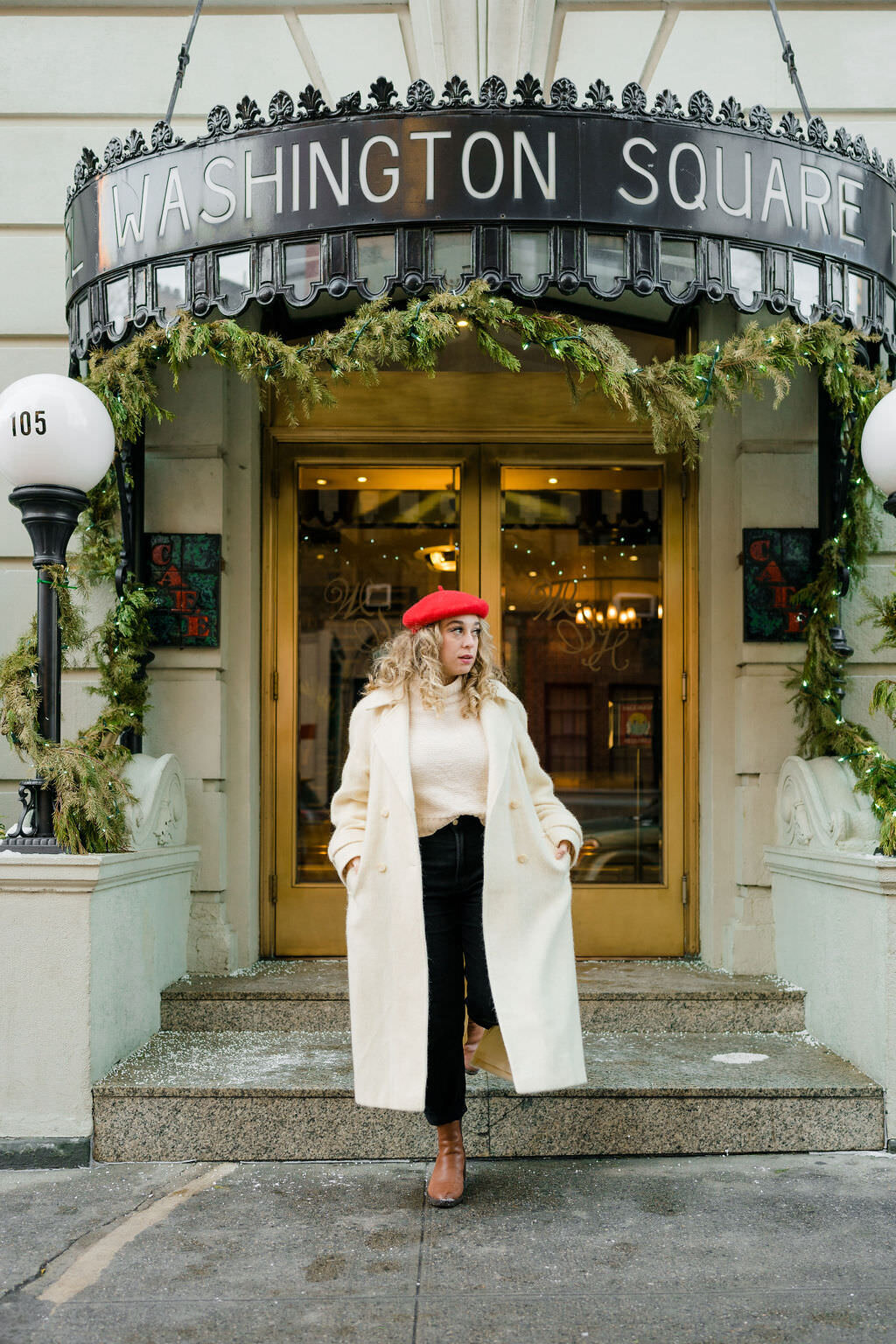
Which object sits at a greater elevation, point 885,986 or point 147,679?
A: point 147,679

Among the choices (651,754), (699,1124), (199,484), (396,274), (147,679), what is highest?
(396,274)

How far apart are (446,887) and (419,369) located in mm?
2465

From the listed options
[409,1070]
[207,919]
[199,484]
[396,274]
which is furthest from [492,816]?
[199,484]

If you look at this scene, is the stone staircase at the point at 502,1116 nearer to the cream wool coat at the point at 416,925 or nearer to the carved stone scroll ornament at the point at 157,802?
the cream wool coat at the point at 416,925

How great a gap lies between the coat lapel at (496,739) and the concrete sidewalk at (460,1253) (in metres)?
1.39

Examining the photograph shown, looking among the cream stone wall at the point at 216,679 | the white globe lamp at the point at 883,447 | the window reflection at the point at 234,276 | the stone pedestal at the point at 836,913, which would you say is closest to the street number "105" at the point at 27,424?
the window reflection at the point at 234,276

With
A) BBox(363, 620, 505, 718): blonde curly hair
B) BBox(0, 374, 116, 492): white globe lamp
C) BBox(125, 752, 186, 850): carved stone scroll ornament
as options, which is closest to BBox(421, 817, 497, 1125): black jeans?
BBox(363, 620, 505, 718): blonde curly hair

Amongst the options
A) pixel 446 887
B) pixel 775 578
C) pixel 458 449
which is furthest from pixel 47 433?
pixel 775 578

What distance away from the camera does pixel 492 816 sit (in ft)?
13.0

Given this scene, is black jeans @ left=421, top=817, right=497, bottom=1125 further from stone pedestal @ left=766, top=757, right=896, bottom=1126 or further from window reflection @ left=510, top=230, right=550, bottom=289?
window reflection @ left=510, top=230, right=550, bottom=289

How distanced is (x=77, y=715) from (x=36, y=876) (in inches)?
70.8

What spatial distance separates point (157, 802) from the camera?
18.0 feet

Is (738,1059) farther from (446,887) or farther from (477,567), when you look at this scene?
(477,567)

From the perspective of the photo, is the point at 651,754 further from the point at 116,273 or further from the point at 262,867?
the point at 116,273
